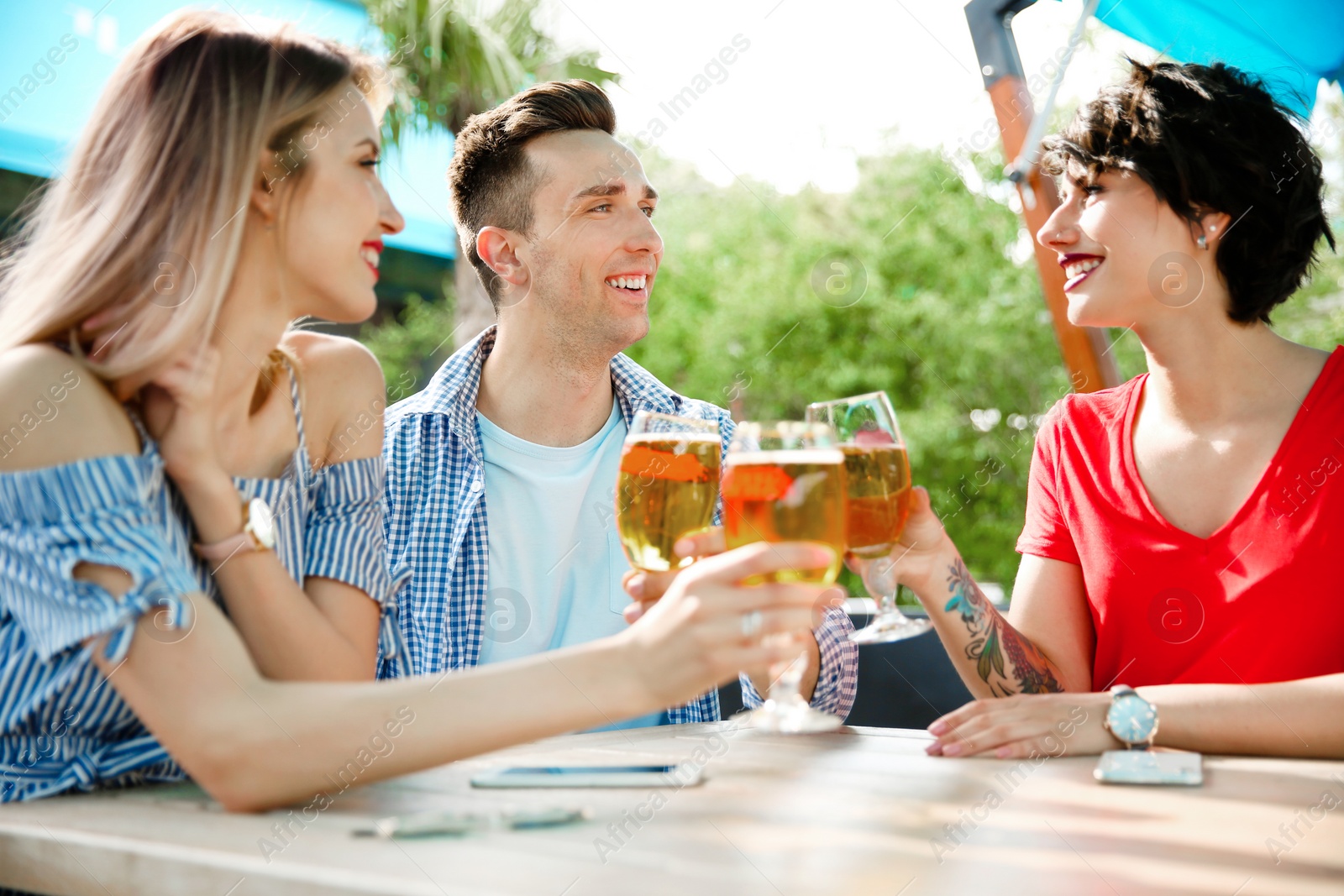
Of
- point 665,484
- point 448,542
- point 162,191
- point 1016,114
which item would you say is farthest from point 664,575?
point 1016,114

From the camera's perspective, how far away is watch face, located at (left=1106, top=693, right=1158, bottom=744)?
1.43 m

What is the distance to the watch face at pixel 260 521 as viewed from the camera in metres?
1.39

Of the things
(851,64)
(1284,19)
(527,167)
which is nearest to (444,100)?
(851,64)

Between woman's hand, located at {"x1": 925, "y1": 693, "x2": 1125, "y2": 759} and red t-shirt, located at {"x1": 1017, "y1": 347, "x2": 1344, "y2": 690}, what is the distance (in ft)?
1.94

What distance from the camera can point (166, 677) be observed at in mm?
1109

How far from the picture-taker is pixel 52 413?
1.20 meters

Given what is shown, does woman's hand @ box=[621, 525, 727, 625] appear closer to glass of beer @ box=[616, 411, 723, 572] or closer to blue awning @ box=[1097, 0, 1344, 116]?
glass of beer @ box=[616, 411, 723, 572]

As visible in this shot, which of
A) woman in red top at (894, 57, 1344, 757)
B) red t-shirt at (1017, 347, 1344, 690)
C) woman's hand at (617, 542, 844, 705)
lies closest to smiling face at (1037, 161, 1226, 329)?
woman in red top at (894, 57, 1344, 757)

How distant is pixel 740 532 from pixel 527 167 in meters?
2.05

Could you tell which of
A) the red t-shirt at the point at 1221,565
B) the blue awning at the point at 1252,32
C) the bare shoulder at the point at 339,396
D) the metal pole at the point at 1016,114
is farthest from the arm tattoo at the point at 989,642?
the blue awning at the point at 1252,32

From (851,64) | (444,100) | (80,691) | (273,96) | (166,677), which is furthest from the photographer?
(851,64)

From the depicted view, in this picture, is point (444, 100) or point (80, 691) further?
point (444, 100)

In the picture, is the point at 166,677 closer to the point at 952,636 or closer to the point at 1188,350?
the point at 952,636

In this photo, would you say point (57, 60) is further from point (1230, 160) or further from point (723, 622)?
point (723, 622)
